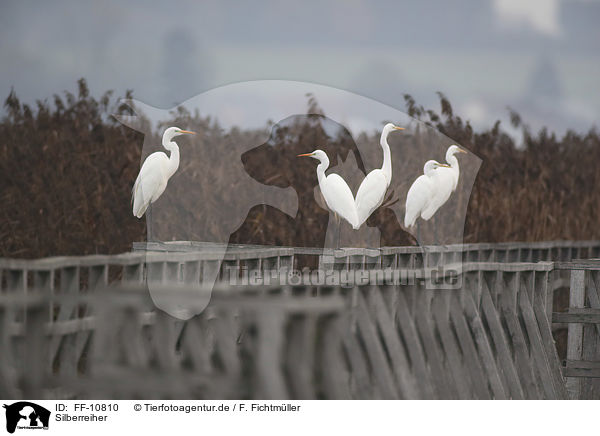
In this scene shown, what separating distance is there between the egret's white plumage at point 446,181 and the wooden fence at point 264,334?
1.01 ft

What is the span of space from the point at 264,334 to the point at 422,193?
189 cm

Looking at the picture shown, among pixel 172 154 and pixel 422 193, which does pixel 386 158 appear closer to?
pixel 422 193

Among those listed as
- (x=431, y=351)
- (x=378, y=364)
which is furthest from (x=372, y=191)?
(x=378, y=364)

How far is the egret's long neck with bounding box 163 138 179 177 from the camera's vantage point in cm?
378

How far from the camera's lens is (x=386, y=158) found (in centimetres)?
409

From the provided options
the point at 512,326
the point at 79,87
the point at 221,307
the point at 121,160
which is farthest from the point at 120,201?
the point at 221,307

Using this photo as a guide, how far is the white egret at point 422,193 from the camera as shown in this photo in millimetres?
4109

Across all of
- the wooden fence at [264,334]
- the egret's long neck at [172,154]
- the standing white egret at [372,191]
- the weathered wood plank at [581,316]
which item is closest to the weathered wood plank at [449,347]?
the wooden fence at [264,334]

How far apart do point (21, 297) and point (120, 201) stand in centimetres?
418

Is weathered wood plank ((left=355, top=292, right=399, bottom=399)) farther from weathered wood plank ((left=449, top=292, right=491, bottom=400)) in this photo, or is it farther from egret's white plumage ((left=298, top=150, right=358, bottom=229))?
weathered wood plank ((left=449, top=292, right=491, bottom=400))

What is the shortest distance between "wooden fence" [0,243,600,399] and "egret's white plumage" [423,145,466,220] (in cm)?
31
